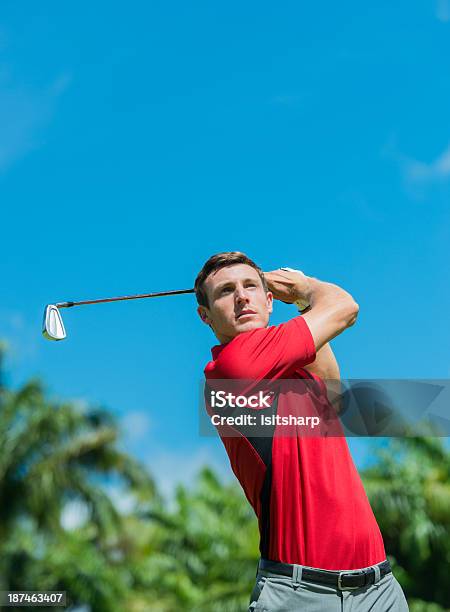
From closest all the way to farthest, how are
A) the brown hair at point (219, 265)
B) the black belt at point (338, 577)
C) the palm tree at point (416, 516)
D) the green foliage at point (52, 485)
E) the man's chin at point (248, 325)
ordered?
the black belt at point (338, 577) < the man's chin at point (248, 325) < the brown hair at point (219, 265) < the green foliage at point (52, 485) < the palm tree at point (416, 516)

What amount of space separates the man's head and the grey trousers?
3.33 ft

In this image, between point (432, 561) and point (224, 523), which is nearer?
point (432, 561)

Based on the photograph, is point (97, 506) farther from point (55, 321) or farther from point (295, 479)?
point (295, 479)

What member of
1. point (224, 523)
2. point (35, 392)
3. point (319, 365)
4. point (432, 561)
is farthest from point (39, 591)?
point (319, 365)

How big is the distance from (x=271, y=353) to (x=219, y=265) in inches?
23.5

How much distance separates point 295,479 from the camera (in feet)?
10.1

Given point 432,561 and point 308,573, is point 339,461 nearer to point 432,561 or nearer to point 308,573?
point 308,573

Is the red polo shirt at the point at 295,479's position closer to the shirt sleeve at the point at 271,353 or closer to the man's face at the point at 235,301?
the shirt sleeve at the point at 271,353

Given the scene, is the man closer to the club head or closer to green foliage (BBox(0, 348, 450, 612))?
the club head

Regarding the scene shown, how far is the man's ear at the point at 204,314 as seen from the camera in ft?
12.0

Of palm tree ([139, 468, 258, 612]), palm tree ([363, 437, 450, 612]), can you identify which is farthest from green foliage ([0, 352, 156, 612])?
palm tree ([363, 437, 450, 612])

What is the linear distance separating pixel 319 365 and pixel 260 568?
936 mm

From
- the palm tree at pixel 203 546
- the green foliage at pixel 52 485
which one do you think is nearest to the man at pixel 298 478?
the green foliage at pixel 52 485

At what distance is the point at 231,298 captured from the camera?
3500 millimetres
